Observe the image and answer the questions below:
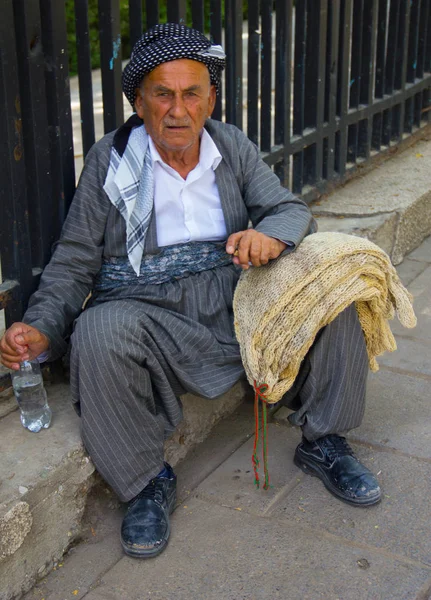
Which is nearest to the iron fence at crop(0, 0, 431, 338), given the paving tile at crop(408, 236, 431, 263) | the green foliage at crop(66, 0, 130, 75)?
the paving tile at crop(408, 236, 431, 263)

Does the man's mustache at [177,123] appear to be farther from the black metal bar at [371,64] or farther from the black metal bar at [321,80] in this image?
the black metal bar at [371,64]

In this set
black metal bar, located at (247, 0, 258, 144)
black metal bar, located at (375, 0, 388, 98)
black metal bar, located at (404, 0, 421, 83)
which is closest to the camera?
black metal bar, located at (247, 0, 258, 144)

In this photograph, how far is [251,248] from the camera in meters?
2.61

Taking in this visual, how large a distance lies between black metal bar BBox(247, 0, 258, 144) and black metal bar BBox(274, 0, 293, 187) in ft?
0.59

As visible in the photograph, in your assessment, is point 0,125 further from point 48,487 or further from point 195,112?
point 48,487

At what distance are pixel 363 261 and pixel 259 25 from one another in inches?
68.0

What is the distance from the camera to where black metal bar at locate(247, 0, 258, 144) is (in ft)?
12.6

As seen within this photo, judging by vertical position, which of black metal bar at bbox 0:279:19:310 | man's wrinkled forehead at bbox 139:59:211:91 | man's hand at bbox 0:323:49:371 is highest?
man's wrinkled forehead at bbox 139:59:211:91

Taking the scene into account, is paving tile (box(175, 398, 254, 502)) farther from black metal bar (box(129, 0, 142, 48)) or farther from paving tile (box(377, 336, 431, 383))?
black metal bar (box(129, 0, 142, 48))

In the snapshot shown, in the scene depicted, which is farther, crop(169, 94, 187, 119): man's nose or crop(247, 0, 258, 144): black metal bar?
crop(247, 0, 258, 144): black metal bar

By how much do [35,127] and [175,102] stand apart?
17.9 inches

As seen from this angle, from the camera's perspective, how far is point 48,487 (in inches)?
93.0

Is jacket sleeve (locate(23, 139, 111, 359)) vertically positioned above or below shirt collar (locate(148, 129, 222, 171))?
below

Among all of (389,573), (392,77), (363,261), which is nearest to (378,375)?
(363,261)
